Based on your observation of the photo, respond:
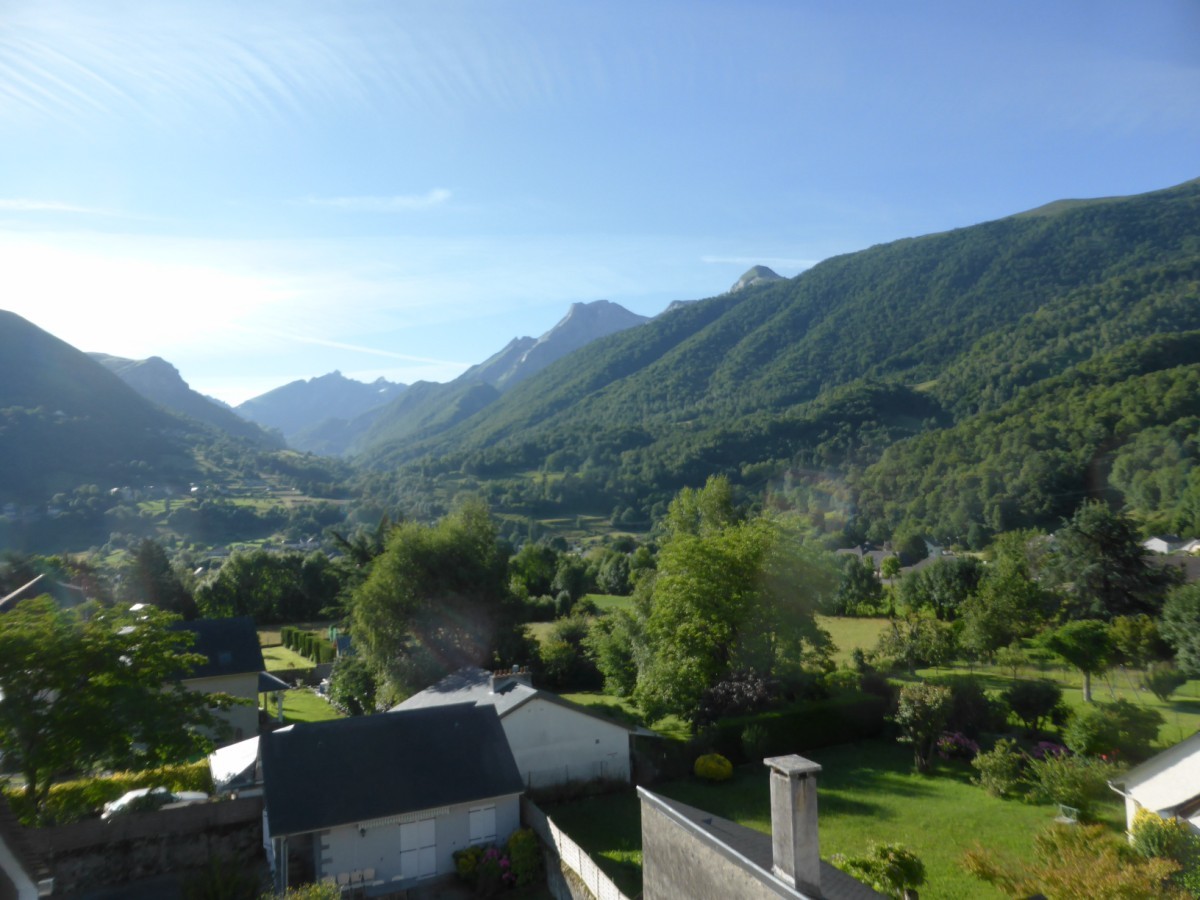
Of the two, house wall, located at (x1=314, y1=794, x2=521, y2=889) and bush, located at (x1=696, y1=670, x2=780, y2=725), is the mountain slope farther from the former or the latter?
house wall, located at (x1=314, y1=794, x2=521, y2=889)

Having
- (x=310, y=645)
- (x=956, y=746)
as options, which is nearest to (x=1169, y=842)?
(x=956, y=746)

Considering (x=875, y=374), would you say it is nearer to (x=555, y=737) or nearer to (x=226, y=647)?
(x=226, y=647)

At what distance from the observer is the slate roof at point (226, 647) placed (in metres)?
26.3

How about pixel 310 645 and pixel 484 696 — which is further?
pixel 310 645

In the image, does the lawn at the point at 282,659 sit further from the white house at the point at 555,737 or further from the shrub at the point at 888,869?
the shrub at the point at 888,869

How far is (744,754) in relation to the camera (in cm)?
2248

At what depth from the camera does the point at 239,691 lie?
86.8 feet

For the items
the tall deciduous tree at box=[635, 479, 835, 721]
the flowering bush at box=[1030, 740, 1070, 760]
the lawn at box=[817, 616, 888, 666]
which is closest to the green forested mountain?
the lawn at box=[817, 616, 888, 666]

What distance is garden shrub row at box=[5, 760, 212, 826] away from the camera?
15148 millimetres

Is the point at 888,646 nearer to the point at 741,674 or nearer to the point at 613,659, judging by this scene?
the point at 741,674

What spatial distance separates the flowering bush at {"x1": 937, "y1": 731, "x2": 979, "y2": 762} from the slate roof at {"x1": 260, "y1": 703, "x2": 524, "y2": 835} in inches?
507

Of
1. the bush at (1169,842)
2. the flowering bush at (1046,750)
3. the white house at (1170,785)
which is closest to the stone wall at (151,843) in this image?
the bush at (1169,842)

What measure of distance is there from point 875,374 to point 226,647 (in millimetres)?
138079

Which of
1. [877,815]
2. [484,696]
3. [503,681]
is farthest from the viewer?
[503,681]
